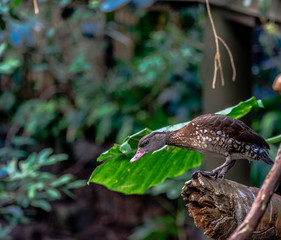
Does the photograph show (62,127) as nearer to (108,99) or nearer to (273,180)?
(108,99)

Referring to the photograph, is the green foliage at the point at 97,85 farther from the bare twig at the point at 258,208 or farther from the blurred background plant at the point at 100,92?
the bare twig at the point at 258,208

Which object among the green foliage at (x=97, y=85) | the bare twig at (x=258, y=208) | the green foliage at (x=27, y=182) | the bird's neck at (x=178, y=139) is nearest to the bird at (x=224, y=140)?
the bird's neck at (x=178, y=139)

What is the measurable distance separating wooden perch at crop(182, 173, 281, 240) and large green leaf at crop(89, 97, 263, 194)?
261 mm

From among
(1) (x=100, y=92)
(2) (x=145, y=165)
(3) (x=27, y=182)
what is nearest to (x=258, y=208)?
(2) (x=145, y=165)

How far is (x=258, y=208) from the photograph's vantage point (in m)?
0.57

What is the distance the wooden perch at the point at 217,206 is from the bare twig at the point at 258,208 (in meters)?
0.37

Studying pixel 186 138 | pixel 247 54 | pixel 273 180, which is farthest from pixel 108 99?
pixel 273 180

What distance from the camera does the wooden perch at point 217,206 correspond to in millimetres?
950

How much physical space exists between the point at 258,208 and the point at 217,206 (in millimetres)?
384

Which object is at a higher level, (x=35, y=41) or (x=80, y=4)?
(x=80, y=4)

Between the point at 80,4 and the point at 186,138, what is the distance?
91.4 inches

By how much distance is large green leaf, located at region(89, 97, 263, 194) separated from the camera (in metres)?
1.23

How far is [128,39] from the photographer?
402 cm

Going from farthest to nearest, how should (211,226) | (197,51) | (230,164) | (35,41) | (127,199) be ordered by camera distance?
(127,199)
(35,41)
(197,51)
(230,164)
(211,226)
